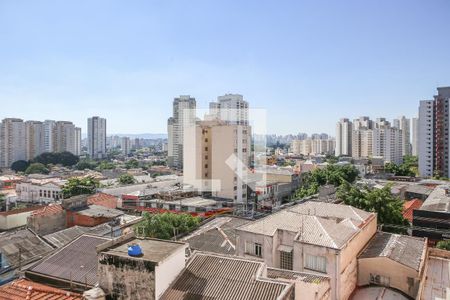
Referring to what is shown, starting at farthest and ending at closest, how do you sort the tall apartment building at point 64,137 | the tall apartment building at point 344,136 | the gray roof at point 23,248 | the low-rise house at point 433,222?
the tall apartment building at point 344,136 → the tall apartment building at point 64,137 → the low-rise house at point 433,222 → the gray roof at point 23,248

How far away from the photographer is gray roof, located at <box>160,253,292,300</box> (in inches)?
288

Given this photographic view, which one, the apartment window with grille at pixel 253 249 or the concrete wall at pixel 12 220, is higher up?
the apartment window with grille at pixel 253 249

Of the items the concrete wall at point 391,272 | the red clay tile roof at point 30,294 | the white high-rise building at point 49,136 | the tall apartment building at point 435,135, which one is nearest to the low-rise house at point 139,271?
the red clay tile roof at point 30,294

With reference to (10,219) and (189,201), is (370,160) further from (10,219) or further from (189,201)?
(10,219)

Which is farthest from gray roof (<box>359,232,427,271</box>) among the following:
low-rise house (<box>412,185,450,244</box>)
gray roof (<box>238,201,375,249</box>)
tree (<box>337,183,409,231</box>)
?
low-rise house (<box>412,185,450,244</box>)

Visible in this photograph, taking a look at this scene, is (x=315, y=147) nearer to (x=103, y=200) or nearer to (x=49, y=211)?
(x=103, y=200)

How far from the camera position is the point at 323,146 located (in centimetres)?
12362

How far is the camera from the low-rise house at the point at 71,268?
976 cm

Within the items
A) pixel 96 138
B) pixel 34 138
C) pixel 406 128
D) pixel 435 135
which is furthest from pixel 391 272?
pixel 96 138

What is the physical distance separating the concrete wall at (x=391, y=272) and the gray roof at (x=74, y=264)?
8662 mm

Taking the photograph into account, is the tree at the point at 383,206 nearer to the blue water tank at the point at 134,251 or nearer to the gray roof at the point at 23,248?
the blue water tank at the point at 134,251

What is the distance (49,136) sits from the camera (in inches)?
3745

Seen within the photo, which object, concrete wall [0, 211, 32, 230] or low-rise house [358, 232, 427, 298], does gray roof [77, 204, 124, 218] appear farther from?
low-rise house [358, 232, 427, 298]

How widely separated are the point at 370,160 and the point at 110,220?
5906cm
